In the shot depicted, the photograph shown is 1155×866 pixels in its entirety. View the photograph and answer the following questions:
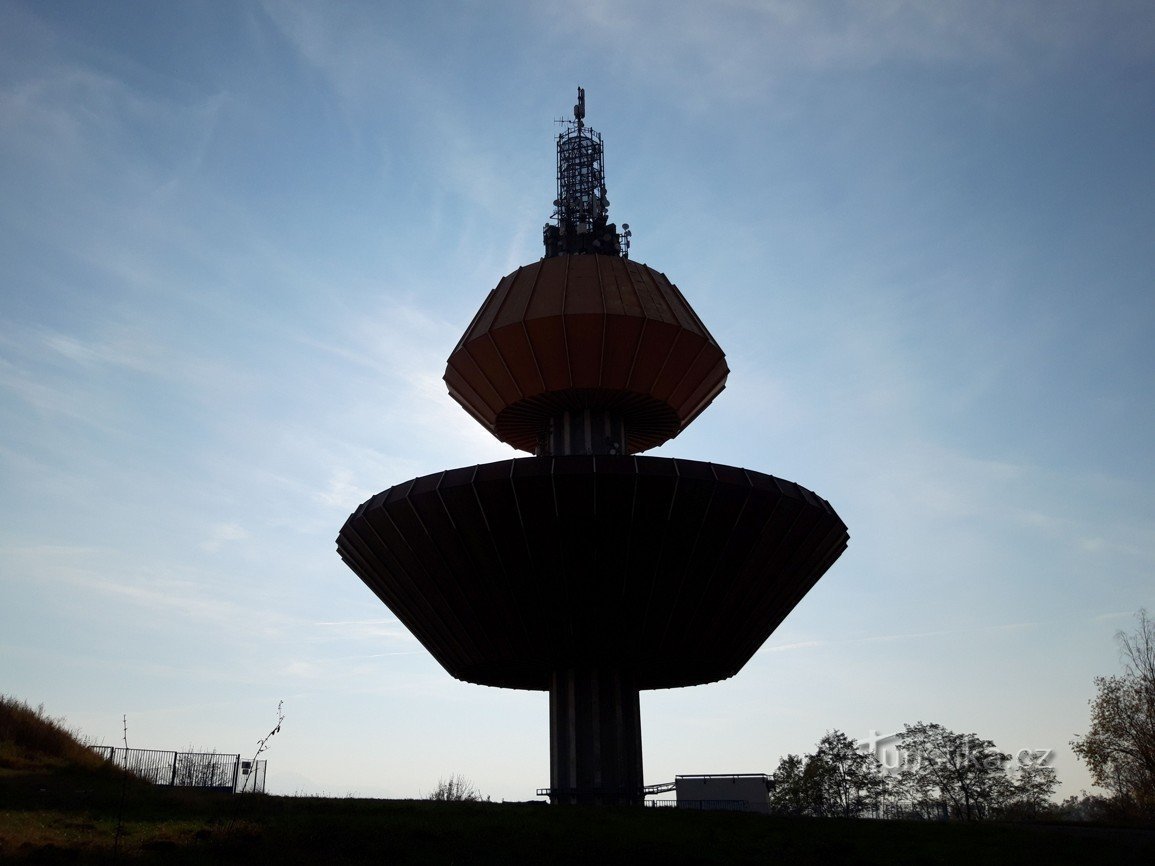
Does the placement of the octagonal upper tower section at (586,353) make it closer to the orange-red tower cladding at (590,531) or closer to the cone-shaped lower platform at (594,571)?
the orange-red tower cladding at (590,531)

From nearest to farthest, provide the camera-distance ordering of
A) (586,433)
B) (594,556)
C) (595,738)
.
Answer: (594,556)
(595,738)
(586,433)

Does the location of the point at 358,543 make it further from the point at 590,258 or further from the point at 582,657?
the point at 590,258

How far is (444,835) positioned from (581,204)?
28.4m

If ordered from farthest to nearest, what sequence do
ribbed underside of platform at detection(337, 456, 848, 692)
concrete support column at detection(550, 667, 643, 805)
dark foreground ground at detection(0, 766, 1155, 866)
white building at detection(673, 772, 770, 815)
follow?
white building at detection(673, 772, 770, 815) → concrete support column at detection(550, 667, 643, 805) → ribbed underside of platform at detection(337, 456, 848, 692) → dark foreground ground at detection(0, 766, 1155, 866)

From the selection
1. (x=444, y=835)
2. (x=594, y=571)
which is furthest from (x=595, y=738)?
(x=444, y=835)

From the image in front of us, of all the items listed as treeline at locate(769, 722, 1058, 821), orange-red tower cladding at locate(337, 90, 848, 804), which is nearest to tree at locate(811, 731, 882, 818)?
treeline at locate(769, 722, 1058, 821)

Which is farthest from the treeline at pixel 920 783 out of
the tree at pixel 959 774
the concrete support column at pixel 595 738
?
the concrete support column at pixel 595 738

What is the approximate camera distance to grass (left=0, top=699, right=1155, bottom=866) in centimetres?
1616

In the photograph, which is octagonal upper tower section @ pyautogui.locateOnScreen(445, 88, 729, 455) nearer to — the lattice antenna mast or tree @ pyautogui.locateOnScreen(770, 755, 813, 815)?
the lattice antenna mast

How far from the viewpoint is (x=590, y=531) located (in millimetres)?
25375

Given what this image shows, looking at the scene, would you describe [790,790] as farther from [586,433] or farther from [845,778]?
[586,433]

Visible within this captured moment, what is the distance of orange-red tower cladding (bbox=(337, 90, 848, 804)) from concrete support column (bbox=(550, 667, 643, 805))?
0.06m

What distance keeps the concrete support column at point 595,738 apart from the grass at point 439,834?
15.9 ft

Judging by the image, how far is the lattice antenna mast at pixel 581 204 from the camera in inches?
1516
